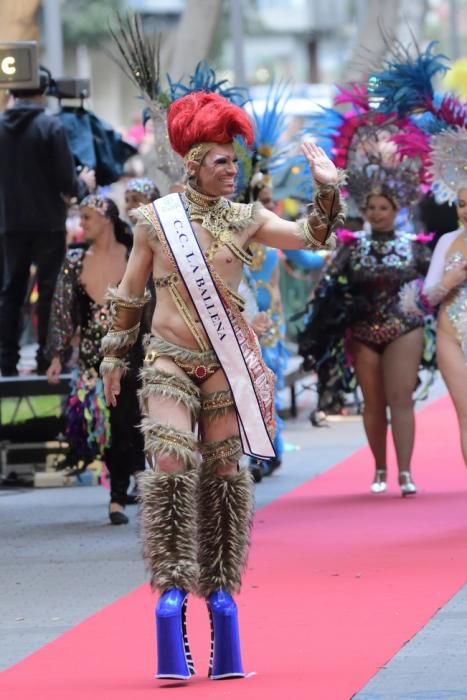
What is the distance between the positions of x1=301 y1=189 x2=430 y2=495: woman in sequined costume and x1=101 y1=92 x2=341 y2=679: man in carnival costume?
4.51 meters

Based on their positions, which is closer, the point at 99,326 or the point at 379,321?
the point at 99,326

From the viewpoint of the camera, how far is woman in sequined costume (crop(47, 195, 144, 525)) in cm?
1055

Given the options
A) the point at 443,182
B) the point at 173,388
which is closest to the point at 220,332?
the point at 173,388

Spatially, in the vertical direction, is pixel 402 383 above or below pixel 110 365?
below

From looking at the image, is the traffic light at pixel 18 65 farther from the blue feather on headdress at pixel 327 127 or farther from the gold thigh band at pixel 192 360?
the gold thigh band at pixel 192 360

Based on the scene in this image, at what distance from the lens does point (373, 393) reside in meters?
11.4

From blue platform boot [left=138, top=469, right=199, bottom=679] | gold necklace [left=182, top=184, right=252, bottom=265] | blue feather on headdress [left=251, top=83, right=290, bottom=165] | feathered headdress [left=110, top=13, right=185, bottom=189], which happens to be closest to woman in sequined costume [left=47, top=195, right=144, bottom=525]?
feathered headdress [left=110, top=13, right=185, bottom=189]

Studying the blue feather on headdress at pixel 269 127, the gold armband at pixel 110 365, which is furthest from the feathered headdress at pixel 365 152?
the gold armband at pixel 110 365

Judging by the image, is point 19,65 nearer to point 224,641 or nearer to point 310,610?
point 310,610

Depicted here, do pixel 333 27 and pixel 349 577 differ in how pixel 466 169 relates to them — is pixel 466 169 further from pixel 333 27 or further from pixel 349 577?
pixel 333 27

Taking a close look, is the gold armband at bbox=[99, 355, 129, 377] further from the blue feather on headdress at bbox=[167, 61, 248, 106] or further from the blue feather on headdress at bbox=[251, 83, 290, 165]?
the blue feather on headdress at bbox=[251, 83, 290, 165]

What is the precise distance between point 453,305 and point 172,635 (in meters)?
3.86

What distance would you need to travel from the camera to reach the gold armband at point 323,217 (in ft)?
21.1

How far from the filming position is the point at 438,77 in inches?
456
